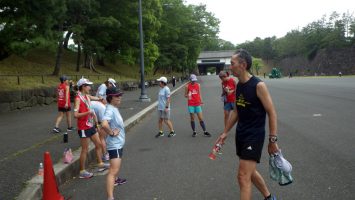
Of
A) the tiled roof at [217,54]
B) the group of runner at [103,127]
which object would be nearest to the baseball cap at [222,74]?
the group of runner at [103,127]

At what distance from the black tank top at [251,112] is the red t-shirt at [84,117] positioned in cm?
319

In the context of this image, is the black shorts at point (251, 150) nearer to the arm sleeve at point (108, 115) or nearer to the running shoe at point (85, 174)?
the arm sleeve at point (108, 115)

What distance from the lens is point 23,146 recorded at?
835 cm

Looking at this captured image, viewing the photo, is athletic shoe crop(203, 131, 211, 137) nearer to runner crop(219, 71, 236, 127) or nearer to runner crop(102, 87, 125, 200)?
runner crop(219, 71, 236, 127)

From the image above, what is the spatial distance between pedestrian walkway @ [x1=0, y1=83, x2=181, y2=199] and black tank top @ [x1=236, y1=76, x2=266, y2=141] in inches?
121

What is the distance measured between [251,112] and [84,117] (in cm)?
336

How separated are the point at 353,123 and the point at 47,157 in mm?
8580

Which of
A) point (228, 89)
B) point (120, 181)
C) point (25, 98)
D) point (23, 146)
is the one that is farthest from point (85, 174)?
point (25, 98)

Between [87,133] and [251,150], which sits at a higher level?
[251,150]

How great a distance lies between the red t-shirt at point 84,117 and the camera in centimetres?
637

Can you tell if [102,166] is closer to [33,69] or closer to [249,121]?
[249,121]

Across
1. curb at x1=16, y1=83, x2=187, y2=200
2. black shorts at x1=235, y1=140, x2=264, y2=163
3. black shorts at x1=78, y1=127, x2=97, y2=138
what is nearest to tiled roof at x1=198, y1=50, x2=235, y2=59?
curb at x1=16, y1=83, x2=187, y2=200

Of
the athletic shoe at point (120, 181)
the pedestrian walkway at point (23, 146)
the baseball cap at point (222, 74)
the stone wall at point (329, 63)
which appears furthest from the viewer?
the stone wall at point (329, 63)

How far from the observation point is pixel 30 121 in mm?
12828
